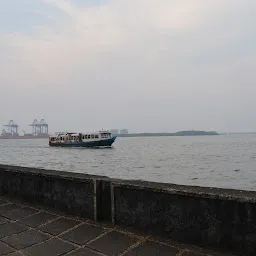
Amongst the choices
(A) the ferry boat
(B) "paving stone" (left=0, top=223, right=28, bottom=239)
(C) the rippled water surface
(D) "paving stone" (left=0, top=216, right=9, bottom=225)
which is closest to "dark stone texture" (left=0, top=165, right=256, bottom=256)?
(D) "paving stone" (left=0, top=216, right=9, bottom=225)

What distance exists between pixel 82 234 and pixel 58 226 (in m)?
0.50

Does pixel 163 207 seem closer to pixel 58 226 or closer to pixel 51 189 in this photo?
pixel 58 226

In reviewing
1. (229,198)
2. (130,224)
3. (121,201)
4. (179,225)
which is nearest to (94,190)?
(121,201)

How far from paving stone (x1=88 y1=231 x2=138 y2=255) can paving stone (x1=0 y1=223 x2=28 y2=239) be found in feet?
3.96

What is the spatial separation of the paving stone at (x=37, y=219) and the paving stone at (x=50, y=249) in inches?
29.3

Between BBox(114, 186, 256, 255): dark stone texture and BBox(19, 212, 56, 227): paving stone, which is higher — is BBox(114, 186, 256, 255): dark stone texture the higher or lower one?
the higher one

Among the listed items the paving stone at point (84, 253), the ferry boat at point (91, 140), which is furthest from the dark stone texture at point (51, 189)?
the ferry boat at point (91, 140)

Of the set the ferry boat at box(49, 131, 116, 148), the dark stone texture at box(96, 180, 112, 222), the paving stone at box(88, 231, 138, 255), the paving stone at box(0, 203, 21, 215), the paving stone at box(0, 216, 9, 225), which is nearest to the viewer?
the paving stone at box(88, 231, 138, 255)

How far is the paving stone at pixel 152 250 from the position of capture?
303cm

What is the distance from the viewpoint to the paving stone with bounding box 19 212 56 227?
160 inches

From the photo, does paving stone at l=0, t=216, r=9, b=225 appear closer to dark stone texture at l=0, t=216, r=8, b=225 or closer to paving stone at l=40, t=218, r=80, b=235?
dark stone texture at l=0, t=216, r=8, b=225

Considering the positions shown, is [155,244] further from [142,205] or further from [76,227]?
[76,227]

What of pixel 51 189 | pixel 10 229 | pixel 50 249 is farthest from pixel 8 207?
pixel 50 249

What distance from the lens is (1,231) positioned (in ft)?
12.5
